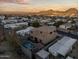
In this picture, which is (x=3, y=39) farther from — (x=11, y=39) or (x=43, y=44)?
(x=43, y=44)

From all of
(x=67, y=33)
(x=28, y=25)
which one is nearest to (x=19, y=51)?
(x=28, y=25)

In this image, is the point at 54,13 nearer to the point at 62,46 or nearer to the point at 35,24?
the point at 35,24

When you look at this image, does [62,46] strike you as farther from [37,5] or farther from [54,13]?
[37,5]

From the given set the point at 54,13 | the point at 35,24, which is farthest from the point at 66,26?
the point at 35,24

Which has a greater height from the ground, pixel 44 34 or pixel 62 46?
pixel 44 34

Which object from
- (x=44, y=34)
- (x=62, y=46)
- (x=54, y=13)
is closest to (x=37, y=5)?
(x=54, y=13)

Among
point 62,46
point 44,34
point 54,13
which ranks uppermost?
point 54,13

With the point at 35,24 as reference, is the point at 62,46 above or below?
below
